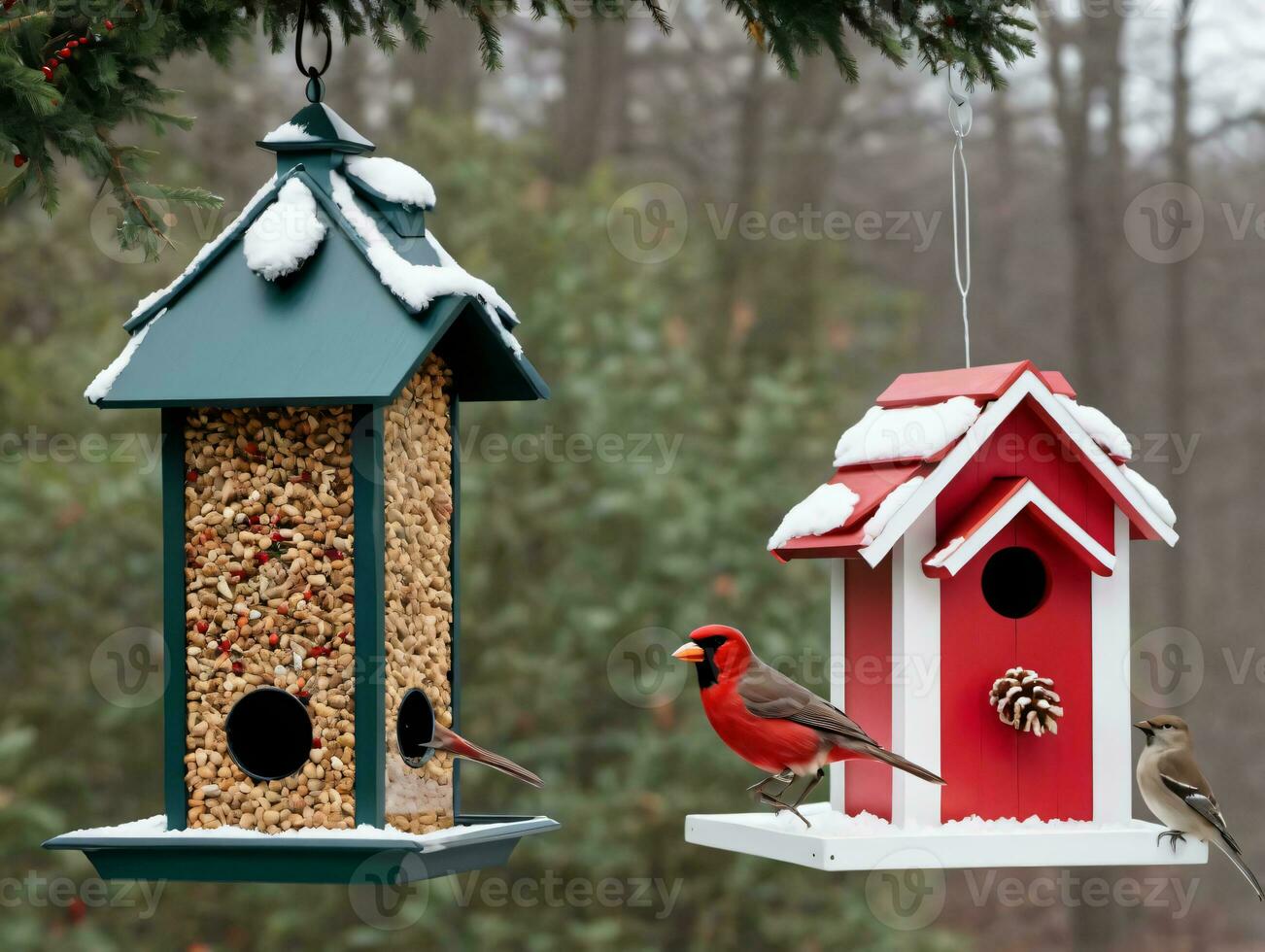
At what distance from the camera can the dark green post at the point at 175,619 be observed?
4.15 m

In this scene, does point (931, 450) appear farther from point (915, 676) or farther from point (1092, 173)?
point (1092, 173)

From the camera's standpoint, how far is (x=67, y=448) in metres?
9.62

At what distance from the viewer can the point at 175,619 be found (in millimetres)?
4180

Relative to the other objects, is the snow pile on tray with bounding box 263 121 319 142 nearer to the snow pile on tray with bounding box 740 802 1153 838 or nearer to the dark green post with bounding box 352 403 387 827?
the dark green post with bounding box 352 403 387 827

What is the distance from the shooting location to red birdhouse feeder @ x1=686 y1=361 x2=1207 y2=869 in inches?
176

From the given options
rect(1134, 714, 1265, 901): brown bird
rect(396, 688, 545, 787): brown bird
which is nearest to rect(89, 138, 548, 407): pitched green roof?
rect(396, 688, 545, 787): brown bird

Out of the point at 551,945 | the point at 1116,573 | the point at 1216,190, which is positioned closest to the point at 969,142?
the point at 1216,190

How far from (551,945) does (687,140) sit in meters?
6.37

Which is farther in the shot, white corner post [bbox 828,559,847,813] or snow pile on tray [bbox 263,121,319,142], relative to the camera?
white corner post [bbox 828,559,847,813]

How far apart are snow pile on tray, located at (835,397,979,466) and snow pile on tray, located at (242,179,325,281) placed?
1706 millimetres

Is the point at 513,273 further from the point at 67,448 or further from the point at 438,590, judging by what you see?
the point at 438,590

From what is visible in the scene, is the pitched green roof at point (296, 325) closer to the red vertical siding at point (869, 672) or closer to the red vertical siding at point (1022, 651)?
the red vertical siding at point (869, 672)

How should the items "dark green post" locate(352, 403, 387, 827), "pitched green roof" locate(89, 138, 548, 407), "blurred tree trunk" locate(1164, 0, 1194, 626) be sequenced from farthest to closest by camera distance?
1. "blurred tree trunk" locate(1164, 0, 1194, 626)
2. "dark green post" locate(352, 403, 387, 827)
3. "pitched green roof" locate(89, 138, 548, 407)

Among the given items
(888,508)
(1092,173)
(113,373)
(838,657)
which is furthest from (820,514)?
(1092,173)
